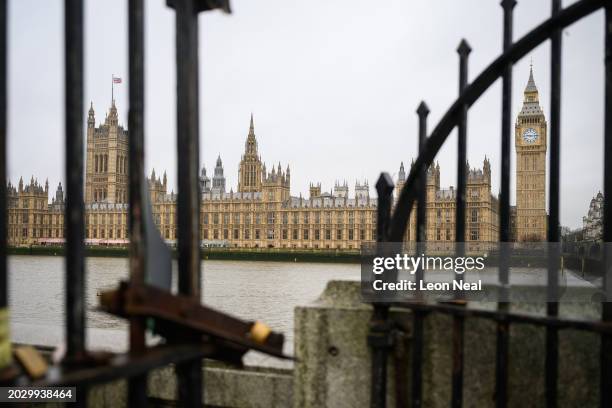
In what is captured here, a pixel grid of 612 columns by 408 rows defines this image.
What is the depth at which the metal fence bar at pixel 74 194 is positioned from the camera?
3.16ft

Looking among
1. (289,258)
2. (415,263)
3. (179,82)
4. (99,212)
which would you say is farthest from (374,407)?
(99,212)

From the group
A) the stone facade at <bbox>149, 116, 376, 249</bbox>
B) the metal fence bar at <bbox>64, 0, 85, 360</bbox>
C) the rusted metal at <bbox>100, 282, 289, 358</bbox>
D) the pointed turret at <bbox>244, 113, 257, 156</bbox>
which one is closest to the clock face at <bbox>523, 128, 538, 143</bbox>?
the stone facade at <bbox>149, 116, 376, 249</bbox>

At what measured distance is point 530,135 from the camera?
56.4 meters

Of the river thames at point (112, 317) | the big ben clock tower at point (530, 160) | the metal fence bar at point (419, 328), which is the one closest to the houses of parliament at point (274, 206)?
the big ben clock tower at point (530, 160)

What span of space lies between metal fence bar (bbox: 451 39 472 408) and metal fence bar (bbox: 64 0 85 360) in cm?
94

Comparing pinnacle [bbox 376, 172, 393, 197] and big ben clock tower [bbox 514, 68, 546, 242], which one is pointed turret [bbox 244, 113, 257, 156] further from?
pinnacle [bbox 376, 172, 393, 197]

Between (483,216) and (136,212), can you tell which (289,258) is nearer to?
(483,216)

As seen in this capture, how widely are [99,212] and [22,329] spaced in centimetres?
7342

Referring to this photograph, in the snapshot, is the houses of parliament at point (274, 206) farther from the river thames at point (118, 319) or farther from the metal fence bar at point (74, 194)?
the metal fence bar at point (74, 194)

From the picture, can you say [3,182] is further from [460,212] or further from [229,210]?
[229,210]

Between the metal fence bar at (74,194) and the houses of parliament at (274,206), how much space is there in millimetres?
47693

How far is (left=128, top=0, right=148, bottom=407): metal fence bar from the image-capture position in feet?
3.25

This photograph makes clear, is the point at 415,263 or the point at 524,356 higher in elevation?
the point at 415,263

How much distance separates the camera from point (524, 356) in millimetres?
1557
